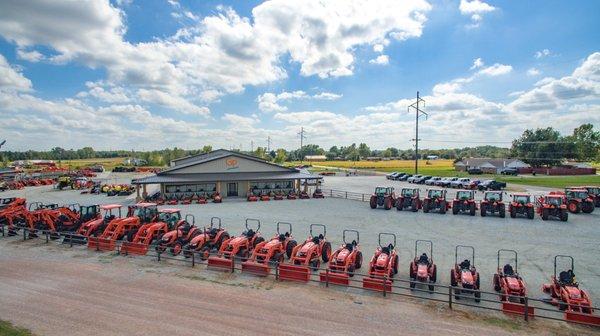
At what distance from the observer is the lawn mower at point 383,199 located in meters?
31.2

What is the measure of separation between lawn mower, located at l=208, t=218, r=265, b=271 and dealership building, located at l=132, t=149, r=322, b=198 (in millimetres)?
22402

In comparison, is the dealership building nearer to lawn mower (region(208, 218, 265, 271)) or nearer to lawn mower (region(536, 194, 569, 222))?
lawn mower (region(536, 194, 569, 222))

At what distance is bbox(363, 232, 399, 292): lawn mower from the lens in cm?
1241

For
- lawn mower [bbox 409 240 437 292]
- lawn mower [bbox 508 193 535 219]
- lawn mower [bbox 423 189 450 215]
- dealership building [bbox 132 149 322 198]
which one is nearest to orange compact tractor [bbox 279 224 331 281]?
lawn mower [bbox 409 240 437 292]

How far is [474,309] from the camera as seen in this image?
11.2 metres

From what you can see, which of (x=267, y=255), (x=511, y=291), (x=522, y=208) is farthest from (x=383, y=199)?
(x=511, y=291)

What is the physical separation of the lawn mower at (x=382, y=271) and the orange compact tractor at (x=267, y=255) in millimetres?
3677

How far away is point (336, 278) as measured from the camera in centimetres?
1309

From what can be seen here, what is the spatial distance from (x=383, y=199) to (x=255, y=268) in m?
19.9

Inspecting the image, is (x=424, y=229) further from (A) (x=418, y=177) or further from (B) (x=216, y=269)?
(A) (x=418, y=177)

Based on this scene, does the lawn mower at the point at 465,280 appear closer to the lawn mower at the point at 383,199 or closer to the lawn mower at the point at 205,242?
the lawn mower at the point at 205,242

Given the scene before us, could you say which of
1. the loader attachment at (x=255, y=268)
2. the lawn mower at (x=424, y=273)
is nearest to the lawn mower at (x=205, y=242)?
the loader attachment at (x=255, y=268)

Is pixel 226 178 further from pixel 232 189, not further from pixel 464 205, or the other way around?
pixel 464 205

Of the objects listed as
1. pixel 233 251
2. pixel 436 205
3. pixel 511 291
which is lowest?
pixel 511 291
